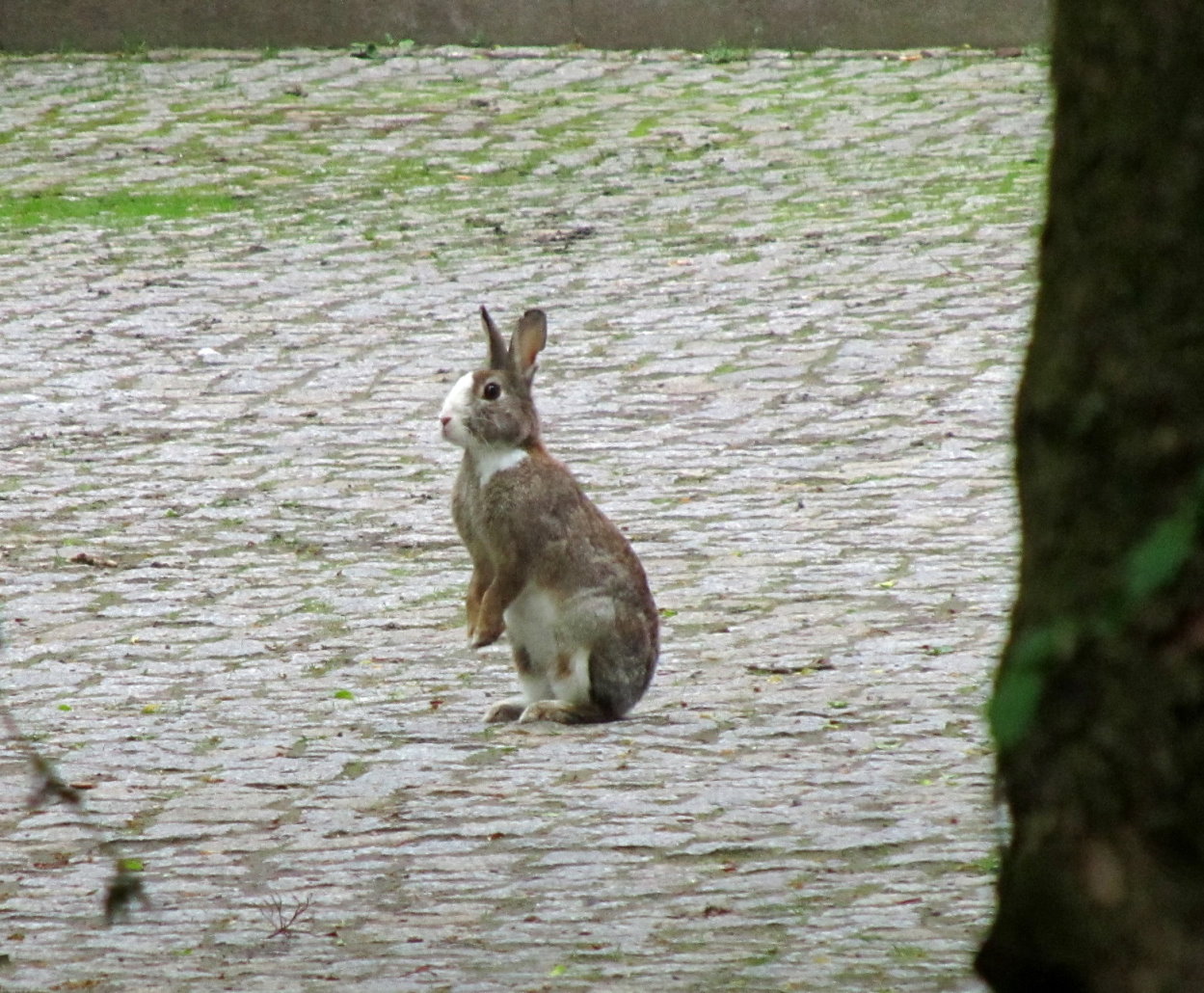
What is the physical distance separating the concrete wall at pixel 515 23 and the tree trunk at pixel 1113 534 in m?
17.6

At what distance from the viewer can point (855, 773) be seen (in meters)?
6.22

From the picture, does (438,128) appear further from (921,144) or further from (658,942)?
(658,942)

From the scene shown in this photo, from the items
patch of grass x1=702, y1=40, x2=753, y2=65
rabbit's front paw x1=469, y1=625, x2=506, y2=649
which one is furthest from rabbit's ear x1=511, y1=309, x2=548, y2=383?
patch of grass x1=702, y1=40, x2=753, y2=65

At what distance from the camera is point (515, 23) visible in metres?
20.4

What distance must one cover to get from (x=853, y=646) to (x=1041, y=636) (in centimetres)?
503

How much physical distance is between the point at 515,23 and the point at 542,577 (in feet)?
46.9

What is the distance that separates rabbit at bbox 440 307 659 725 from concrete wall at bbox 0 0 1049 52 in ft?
44.8

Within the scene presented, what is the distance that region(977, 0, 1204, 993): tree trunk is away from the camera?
2.62 meters

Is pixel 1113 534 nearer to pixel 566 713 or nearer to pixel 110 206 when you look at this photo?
pixel 566 713

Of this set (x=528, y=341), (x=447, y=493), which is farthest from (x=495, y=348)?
(x=447, y=493)

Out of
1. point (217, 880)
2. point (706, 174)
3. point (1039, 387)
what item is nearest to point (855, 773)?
point (217, 880)

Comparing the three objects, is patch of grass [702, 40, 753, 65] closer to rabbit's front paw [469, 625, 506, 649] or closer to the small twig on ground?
rabbit's front paw [469, 625, 506, 649]

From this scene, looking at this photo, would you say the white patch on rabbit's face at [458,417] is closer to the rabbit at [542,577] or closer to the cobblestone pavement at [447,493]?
the rabbit at [542,577]

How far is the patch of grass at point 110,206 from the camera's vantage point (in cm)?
1570
